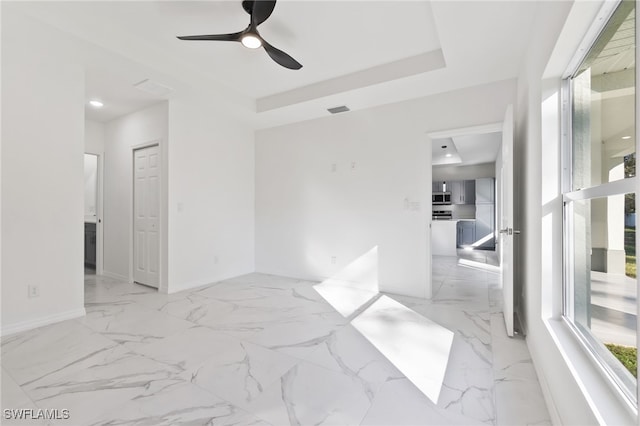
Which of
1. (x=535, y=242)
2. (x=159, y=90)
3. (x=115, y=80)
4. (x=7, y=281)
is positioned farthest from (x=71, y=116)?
(x=535, y=242)

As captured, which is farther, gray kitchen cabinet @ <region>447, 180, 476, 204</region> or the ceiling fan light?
gray kitchen cabinet @ <region>447, 180, 476, 204</region>

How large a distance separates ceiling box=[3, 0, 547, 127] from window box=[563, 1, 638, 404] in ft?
3.02

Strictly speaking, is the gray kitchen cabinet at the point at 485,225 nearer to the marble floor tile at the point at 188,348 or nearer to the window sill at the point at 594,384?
the window sill at the point at 594,384

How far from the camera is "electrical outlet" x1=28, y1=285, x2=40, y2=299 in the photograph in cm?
265

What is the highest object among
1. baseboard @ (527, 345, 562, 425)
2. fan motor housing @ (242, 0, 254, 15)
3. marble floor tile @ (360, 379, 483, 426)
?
fan motor housing @ (242, 0, 254, 15)

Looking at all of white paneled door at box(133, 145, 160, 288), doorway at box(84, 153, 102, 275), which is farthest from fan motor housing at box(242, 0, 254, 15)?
doorway at box(84, 153, 102, 275)

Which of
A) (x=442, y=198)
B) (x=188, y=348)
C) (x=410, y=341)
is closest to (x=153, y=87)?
(x=188, y=348)

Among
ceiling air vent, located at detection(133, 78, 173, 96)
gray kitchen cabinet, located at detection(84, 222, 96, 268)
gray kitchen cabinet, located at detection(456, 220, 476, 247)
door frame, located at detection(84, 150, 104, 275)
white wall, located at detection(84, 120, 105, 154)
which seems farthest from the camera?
gray kitchen cabinet, located at detection(456, 220, 476, 247)

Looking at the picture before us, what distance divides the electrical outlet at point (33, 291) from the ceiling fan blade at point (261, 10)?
10.3 ft

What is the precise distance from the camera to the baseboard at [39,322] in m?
2.53

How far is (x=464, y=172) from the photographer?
8.77m

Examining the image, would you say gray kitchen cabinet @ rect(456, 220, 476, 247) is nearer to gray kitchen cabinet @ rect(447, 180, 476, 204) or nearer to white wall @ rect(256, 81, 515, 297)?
gray kitchen cabinet @ rect(447, 180, 476, 204)

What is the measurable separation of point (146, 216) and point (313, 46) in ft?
11.0

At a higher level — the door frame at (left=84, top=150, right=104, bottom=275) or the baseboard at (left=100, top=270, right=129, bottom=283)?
the door frame at (left=84, top=150, right=104, bottom=275)
